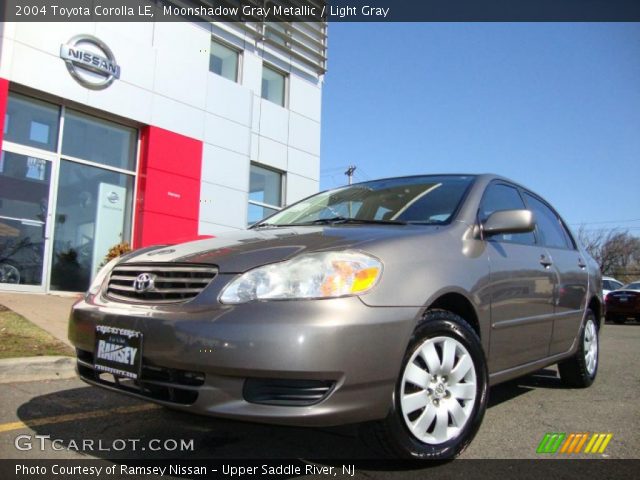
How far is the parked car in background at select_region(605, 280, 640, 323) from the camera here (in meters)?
14.6

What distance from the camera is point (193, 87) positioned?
11.3 metres

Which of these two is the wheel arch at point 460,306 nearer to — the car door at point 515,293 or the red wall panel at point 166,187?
the car door at point 515,293

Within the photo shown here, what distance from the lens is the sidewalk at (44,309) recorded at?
5.96 metres

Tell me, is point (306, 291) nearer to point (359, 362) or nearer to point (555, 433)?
point (359, 362)

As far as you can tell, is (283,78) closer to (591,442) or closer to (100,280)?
(100,280)

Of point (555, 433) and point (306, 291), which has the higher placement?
point (306, 291)

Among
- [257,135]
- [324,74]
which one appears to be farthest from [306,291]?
[324,74]

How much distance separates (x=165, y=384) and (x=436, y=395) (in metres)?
1.21

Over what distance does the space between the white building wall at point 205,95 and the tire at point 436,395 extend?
8700 mm

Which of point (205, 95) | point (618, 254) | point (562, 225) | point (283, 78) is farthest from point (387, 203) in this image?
point (618, 254)

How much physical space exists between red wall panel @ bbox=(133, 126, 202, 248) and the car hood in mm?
7617

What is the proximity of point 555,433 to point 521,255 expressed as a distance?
107 cm

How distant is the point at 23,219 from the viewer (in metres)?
8.88

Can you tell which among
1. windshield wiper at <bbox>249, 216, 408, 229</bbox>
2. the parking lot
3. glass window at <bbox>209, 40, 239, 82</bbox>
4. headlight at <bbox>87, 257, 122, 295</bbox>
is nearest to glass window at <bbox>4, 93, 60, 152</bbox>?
glass window at <bbox>209, 40, 239, 82</bbox>
